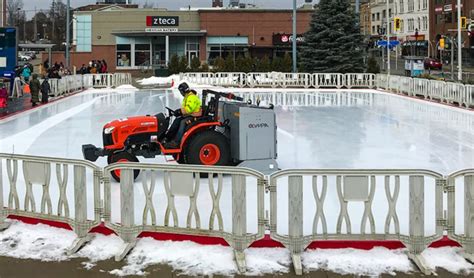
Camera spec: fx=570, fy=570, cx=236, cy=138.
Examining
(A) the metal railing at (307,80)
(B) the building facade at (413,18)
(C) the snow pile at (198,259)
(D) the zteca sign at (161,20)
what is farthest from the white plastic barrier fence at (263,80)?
(B) the building facade at (413,18)

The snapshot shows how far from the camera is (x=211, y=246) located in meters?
5.39

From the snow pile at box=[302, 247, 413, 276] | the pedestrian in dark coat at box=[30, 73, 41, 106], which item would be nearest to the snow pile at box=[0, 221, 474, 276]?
the snow pile at box=[302, 247, 413, 276]

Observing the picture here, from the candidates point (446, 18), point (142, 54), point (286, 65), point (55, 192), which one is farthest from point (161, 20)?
point (55, 192)

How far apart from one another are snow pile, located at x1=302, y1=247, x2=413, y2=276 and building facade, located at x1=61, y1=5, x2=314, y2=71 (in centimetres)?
5591

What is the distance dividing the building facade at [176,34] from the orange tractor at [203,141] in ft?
171

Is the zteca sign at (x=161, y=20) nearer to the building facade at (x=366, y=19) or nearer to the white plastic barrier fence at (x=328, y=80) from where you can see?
the white plastic barrier fence at (x=328, y=80)

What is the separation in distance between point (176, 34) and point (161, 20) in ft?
7.18

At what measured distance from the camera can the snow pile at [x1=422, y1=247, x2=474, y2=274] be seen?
4.85m

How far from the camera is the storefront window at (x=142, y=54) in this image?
61.6 m

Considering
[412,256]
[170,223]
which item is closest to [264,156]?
[170,223]

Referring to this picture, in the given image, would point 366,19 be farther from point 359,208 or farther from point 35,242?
point 35,242

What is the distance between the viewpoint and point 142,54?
61.7m

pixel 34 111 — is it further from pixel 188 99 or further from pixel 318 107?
pixel 188 99

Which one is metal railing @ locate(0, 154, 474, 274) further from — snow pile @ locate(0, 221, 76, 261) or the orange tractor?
the orange tractor
